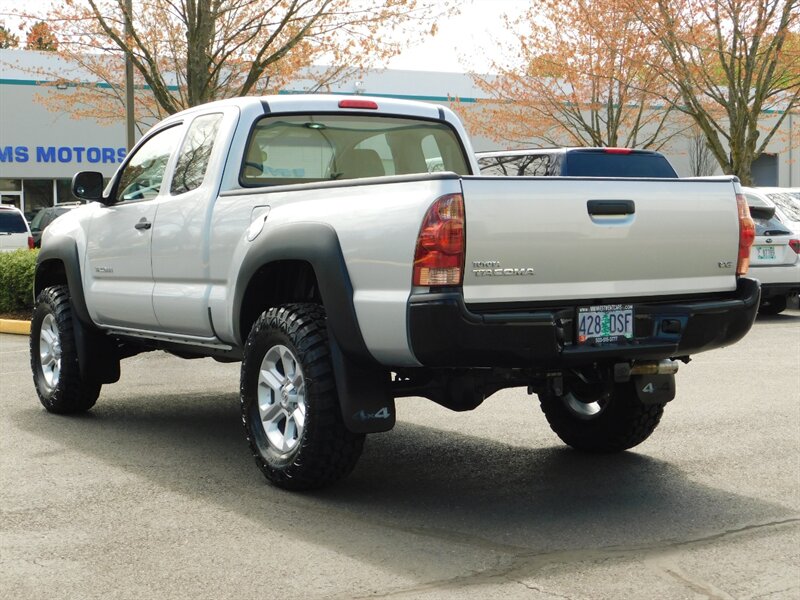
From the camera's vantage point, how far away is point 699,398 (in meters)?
8.95

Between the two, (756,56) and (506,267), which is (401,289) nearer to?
(506,267)

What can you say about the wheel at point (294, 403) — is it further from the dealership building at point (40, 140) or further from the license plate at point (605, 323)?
the dealership building at point (40, 140)

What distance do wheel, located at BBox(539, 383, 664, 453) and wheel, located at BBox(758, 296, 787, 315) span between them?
31.7ft

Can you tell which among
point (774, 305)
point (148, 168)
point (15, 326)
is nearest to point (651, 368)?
point (148, 168)

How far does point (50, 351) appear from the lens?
28.2 ft

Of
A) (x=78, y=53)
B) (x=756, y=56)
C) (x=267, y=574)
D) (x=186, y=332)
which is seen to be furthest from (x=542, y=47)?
(x=267, y=574)

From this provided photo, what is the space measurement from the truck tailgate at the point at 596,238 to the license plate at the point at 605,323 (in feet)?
0.19

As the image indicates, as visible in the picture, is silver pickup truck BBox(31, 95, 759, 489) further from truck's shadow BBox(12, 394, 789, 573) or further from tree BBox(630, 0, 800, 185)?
tree BBox(630, 0, 800, 185)

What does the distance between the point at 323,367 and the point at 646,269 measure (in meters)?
1.61

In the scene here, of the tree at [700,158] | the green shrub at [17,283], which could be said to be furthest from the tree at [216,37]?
the tree at [700,158]

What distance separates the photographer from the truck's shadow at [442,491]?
17.4 ft

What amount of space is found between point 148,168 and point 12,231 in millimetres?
15203

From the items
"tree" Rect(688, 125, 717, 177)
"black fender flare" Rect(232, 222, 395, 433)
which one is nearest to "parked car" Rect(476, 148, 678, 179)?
"black fender flare" Rect(232, 222, 395, 433)

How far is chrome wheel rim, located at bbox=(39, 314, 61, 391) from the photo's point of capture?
8.38 meters
